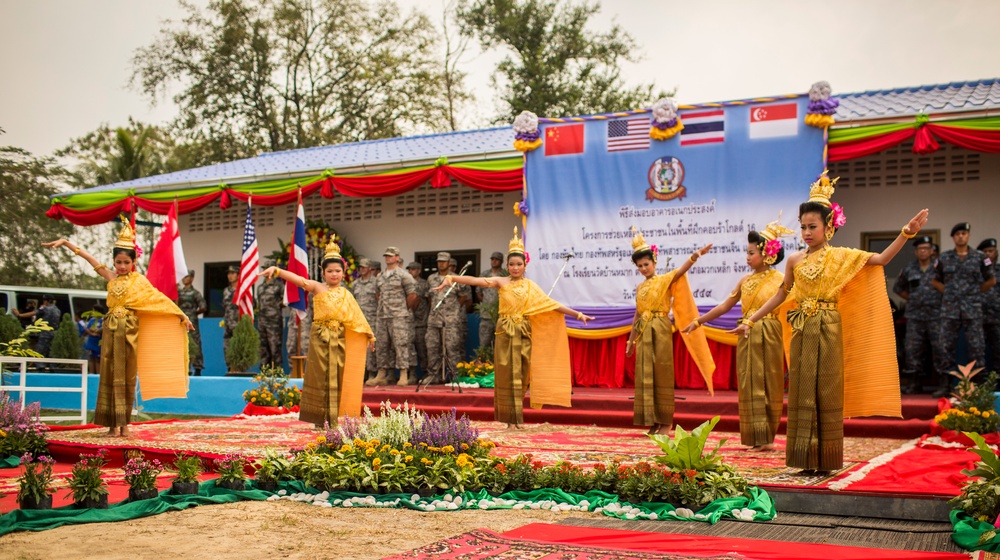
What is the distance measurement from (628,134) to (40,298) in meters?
11.8

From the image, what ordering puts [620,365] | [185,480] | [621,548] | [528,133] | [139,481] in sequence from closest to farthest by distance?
[621,548] → [139,481] → [185,480] → [620,365] → [528,133]

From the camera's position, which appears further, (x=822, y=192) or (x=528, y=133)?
(x=528, y=133)

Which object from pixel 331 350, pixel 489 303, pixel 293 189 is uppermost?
pixel 293 189

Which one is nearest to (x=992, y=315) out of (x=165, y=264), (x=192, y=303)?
(x=165, y=264)

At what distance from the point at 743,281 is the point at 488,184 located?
18.7 ft

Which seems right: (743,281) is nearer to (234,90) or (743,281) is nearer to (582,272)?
(582,272)

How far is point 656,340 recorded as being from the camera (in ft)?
29.1

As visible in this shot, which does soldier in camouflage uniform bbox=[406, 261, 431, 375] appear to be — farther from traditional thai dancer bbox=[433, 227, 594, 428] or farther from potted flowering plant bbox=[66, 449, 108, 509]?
potted flowering plant bbox=[66, 449, 108, 509]

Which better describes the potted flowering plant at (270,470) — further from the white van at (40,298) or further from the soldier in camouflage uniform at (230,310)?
the white van at (40,298)

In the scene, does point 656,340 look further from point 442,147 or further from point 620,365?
point 442,147

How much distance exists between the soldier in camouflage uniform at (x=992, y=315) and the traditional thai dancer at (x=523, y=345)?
4.59 m

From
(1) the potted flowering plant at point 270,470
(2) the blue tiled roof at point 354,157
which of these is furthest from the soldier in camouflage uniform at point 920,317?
(1) the potted flowering plant at point 270,470

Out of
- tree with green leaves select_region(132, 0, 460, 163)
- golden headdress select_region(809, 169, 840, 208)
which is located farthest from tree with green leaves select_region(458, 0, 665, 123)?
golden headdress select_region(809, 169, 840, 208)

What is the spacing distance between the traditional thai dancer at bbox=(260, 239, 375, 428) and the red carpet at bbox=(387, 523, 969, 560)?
4.61 m
